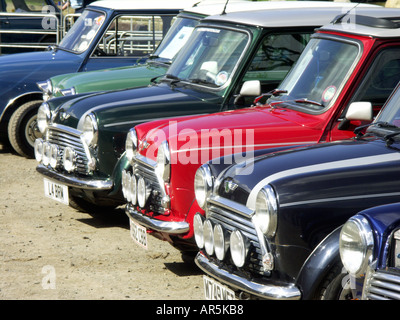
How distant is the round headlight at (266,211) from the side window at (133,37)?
657 cm

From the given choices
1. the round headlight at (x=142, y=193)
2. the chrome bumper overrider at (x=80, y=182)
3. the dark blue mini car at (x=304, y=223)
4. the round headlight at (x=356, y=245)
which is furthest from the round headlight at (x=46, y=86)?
A: the round headlight at (x=356, y=245)

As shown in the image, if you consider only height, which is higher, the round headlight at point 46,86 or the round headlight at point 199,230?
the round headlight at point 199,230

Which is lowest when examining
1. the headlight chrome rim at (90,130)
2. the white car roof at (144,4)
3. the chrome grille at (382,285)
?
the headlight chrome rim at (90,130)

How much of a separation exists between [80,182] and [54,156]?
0.52 m

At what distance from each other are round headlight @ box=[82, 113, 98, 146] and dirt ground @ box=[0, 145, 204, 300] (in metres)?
0.88

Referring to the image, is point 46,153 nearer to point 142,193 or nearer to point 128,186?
point 128,186

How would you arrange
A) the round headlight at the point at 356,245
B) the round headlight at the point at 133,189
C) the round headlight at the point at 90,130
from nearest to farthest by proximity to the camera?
1. the round headlight at the point at 356,245
2. the round headlight at the point at 133,189
3. the round headlight at the point at 90,130

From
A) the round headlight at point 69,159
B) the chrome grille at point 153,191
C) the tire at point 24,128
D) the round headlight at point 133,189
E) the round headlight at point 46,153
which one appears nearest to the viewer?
the chrome grille at point 153,191

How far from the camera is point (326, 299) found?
3393 mm

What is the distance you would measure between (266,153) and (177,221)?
36.5 inches

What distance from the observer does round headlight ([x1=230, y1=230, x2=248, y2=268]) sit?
3691 millimetres

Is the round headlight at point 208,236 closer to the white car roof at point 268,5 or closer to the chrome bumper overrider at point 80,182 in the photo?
the chrome bumper overrider at point 80,182

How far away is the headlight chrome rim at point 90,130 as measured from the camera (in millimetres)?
6195
